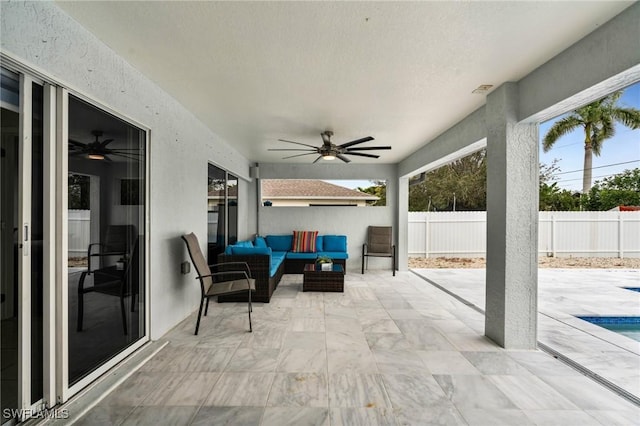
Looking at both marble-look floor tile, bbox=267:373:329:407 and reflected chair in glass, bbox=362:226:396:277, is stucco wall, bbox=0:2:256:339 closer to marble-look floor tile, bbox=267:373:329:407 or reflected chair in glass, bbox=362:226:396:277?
marble-look floor tile, bbox=267:373:329:407

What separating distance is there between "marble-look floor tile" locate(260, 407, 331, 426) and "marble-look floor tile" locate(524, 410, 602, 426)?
136 cm

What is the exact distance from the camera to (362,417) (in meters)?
1.72

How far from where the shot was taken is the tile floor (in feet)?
5.68

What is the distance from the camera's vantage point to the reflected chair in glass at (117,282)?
6.64ft

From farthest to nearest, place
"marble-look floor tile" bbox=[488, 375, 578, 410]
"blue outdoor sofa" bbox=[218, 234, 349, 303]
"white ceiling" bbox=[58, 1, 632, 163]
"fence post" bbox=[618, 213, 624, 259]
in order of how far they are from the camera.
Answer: "fence post" bbox=[618, 213, 624, 259], "blue outdoor sofa" bbox=[218, 234, 349, 303], "marble-look floor tile" bbox=[488, 375, 578, 410], "white ceiling" bbox=[58, 1, 632, 163]

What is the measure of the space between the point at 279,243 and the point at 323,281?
2284mm

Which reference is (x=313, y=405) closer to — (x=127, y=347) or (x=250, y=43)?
(x=127, y=347)

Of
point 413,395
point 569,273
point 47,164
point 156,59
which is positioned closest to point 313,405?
point 413,395

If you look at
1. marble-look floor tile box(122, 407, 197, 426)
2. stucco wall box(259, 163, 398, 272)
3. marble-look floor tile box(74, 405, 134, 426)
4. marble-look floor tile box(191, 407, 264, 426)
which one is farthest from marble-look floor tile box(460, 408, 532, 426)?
stucco wall box(259, 163, 398, 272)

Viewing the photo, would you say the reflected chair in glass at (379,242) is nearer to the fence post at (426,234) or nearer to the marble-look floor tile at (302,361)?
the fence post at (426,234)

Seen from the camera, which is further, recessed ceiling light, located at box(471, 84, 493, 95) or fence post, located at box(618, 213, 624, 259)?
fence post, located at box(618, 213, 624, 259)

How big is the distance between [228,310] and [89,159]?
254cm

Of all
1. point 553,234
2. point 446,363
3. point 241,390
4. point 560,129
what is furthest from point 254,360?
point 560,129

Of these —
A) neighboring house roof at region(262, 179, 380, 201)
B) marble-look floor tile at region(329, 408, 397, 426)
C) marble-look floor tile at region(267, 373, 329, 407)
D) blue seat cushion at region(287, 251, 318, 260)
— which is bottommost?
marble-look floor tile at region(267, 373, 329, 407)
